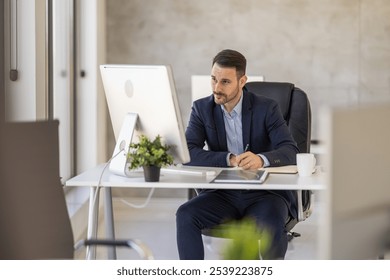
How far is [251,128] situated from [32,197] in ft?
3.87

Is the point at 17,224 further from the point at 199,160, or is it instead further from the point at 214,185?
the point at 199,160

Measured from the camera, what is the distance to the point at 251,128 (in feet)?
9.87

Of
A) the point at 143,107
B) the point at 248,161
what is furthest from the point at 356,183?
the point at 248,161

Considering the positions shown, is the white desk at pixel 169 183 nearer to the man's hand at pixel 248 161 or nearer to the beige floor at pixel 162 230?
the man's hand at pixel 248 161

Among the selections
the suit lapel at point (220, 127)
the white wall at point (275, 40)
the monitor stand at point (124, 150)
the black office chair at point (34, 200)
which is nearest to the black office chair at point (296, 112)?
the suit lapel at point (220, 127)

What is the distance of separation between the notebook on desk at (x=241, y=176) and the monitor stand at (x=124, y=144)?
0.97 ft

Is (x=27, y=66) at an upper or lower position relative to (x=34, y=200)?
upper

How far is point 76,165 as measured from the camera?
4.79m

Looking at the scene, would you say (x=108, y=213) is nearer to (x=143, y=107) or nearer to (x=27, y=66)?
(x=143, y=107)

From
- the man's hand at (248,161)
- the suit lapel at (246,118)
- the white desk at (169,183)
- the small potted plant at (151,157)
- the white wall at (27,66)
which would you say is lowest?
the white desk at (169,183)

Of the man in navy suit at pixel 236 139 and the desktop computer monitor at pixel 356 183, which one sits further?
the man in navy suit at pixel 236 139

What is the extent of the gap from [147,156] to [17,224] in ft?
1.92

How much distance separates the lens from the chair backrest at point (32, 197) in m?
1.95
